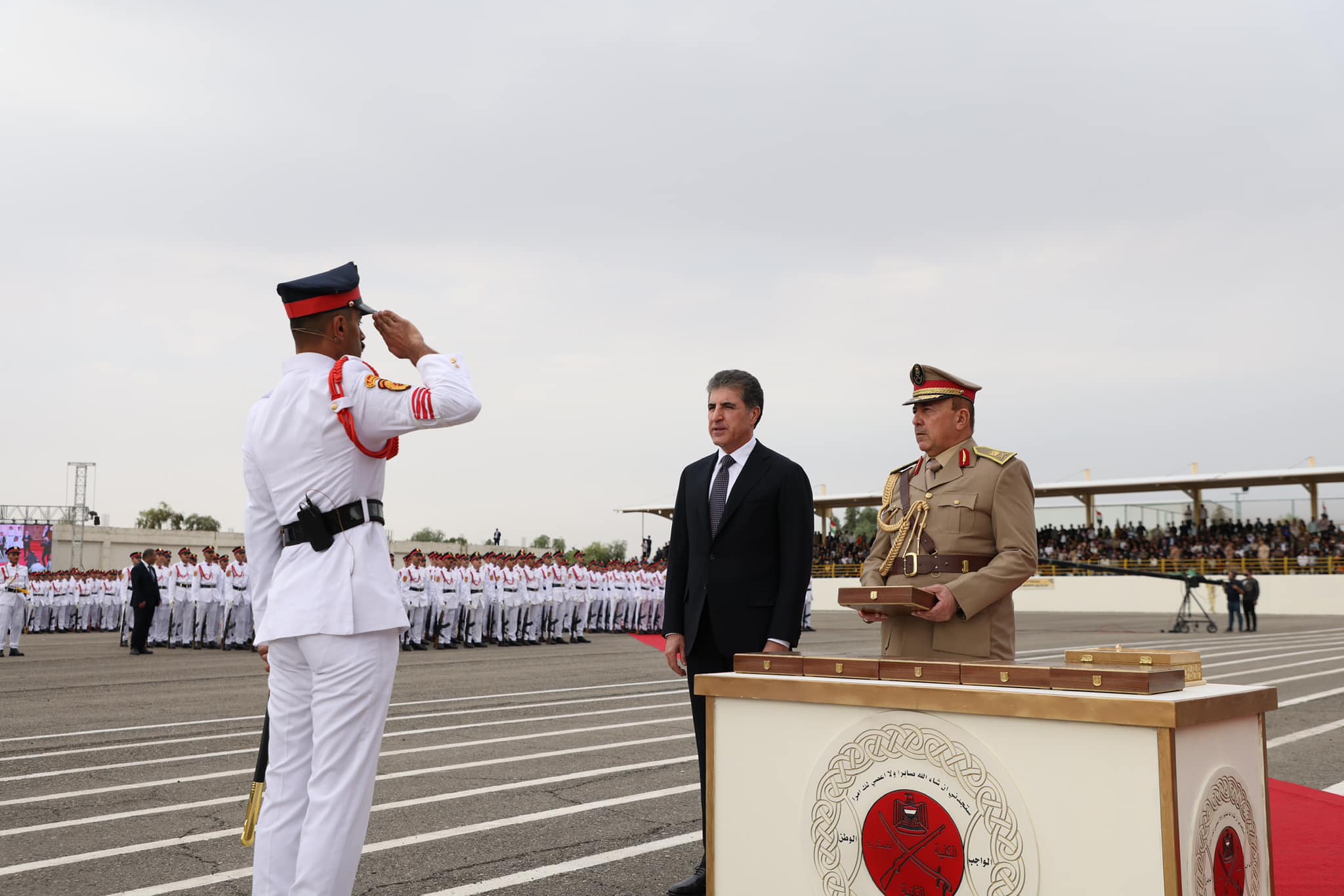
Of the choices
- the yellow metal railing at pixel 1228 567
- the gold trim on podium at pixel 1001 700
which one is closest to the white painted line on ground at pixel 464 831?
the gold trim on podium at pixel 1001 700

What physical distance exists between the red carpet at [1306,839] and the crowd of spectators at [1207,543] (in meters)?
35.8

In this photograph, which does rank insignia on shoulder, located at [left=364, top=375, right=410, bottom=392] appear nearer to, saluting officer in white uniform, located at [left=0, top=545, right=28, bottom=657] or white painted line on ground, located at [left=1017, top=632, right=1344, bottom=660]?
white painted line on ground, located at [left=1017, top=632, right=1344, bottom=660]

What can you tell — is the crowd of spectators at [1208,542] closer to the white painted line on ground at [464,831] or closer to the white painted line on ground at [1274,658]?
the white painted line on ground at [1274,658]

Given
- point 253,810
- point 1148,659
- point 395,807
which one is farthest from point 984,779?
point 395,807

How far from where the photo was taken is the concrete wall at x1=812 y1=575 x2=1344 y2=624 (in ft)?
120

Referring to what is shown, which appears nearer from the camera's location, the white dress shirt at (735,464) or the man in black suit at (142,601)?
the white dress shirt at (735,464)

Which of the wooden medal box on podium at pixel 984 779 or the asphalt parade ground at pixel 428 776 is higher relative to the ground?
the wooden medal box on podium at pixel 984 779

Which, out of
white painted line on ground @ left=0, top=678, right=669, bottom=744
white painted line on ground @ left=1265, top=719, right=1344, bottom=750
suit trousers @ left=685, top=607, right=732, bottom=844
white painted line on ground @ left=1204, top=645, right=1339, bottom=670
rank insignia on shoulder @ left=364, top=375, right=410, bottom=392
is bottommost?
white painted line on ground @ left=1204, top=645, right=1339, bottom=670

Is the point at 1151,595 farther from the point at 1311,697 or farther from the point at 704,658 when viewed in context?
the point at 704,658

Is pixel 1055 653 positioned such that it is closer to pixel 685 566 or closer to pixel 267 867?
pixel 685 566

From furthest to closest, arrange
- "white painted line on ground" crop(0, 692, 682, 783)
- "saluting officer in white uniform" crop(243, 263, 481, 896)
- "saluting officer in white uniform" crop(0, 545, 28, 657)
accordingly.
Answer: "saluting officer in white uniform" crop(0, 545, 28, 657)
"white painted line on ground" crop(0, 692, 682, 783)
"saluting officer in white uniform" crop(243, 263, 481, 896)

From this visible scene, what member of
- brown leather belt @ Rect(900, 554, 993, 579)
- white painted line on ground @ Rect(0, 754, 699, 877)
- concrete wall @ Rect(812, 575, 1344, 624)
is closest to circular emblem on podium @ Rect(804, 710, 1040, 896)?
brown leather belt @ Rect(900, 554, 993, 579)

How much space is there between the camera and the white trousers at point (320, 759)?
2.92 meters

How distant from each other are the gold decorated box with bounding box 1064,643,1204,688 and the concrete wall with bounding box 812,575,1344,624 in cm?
3078
